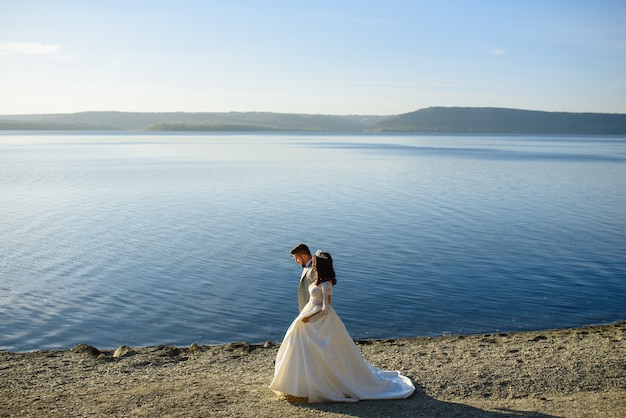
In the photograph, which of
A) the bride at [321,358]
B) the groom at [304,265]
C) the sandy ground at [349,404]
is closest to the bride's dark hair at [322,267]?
the bride at [321,358]

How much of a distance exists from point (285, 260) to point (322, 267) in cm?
1355

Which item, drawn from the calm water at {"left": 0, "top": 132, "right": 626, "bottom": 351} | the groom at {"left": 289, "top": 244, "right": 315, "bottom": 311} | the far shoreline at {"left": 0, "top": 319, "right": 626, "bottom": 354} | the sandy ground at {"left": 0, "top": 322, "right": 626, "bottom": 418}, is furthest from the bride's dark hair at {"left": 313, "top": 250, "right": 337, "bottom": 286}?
the calm water at {"left": 0, "top": 132, "right": 626, "bottom": 351}

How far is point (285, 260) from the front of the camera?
22.4m

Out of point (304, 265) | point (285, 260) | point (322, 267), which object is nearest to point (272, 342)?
point (304, 265)

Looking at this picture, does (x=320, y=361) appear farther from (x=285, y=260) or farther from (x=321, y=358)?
(x=285, y=260)

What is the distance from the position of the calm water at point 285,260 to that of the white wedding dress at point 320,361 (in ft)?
17.6

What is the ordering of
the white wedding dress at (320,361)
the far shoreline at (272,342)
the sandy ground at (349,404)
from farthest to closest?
1. the far shoreline at (272,342)
2. the white wedding dress at (320,361)
3. the sandy ground at (349,404)

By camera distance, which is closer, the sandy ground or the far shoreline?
the sandy ground

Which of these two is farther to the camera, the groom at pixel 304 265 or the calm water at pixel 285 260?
the calm water at pixel 285 260

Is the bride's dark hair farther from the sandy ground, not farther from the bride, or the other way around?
the sandy ground

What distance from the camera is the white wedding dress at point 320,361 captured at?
9.11 m

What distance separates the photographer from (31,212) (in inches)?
1380

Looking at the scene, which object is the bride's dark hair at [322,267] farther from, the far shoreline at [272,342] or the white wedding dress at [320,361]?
the far shoreline at [272,342]

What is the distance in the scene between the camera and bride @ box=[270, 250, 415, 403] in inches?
357
